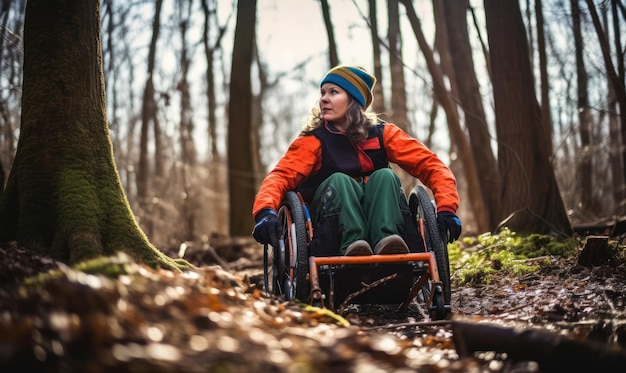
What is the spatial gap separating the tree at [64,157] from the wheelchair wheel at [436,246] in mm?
1526

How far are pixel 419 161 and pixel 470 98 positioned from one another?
15.7 ft

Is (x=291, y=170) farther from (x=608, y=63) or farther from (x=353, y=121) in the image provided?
(x=608, y=63)

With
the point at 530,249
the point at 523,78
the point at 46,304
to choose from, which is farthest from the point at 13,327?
the point at 523,78

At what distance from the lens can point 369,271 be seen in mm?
3193

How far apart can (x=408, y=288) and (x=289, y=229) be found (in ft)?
2.64

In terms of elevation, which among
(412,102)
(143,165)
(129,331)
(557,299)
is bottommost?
(557,299)

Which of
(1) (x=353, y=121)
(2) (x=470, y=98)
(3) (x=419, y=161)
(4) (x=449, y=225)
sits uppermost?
(2) (x=470, y=98)

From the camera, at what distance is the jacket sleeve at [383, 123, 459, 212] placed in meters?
3.66

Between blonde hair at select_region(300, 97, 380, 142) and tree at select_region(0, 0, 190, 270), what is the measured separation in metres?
1.40

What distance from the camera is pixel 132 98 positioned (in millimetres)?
18422

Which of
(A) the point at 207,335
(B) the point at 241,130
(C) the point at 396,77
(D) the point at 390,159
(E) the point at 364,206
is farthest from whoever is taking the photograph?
(C) the point at 396,77

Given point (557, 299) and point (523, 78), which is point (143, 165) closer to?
point (523, 78)

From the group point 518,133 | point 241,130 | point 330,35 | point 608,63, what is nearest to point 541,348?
point 518,133

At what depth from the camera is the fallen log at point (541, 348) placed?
1557 millimetres
